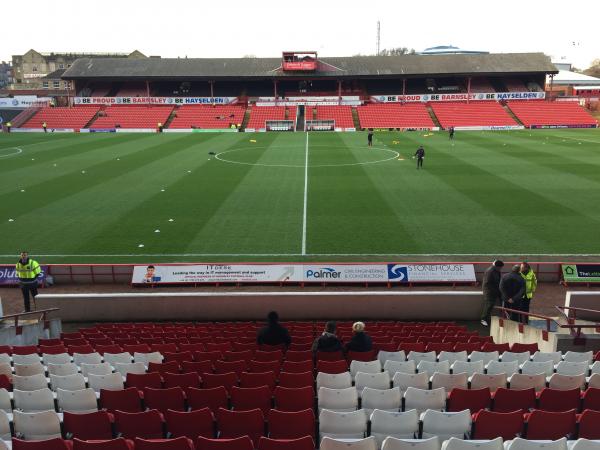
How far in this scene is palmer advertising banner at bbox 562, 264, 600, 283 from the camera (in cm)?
1658

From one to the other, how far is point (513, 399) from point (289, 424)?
297 centimetres

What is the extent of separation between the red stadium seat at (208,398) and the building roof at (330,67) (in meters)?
72.1

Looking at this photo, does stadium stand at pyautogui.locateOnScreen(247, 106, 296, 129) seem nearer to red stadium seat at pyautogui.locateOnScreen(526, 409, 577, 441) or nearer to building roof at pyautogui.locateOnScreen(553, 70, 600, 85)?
red stadium seat at pyautogui.locateOnScreen(526, 409, 577, 441)

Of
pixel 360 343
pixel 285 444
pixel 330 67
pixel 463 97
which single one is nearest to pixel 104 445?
pixel 285 444

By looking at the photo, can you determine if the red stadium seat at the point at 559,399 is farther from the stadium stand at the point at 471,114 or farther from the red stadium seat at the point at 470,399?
the stadium stand at the point at 471,114

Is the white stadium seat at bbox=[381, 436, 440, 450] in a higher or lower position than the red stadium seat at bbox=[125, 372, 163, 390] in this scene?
higher

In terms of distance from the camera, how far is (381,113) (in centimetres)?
7125

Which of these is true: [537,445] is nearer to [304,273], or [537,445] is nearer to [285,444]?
[285,444]

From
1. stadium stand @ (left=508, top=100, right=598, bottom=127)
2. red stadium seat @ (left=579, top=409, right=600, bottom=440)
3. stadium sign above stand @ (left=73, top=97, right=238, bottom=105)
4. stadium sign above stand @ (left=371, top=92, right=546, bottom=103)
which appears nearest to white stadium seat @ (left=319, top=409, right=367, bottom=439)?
red stadium seat @ (left=579, top=409, right=600, bottom=440)

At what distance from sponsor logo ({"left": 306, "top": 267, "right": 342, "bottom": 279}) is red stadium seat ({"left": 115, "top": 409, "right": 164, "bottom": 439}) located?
10.8 meters

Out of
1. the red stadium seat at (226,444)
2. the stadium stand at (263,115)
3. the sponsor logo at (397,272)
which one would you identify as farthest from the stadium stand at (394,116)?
the red stadium seat at (226,444)

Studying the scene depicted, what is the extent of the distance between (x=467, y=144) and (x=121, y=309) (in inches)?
1622

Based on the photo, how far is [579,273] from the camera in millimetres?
16641

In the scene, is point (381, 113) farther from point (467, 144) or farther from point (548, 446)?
point (548, 446)
